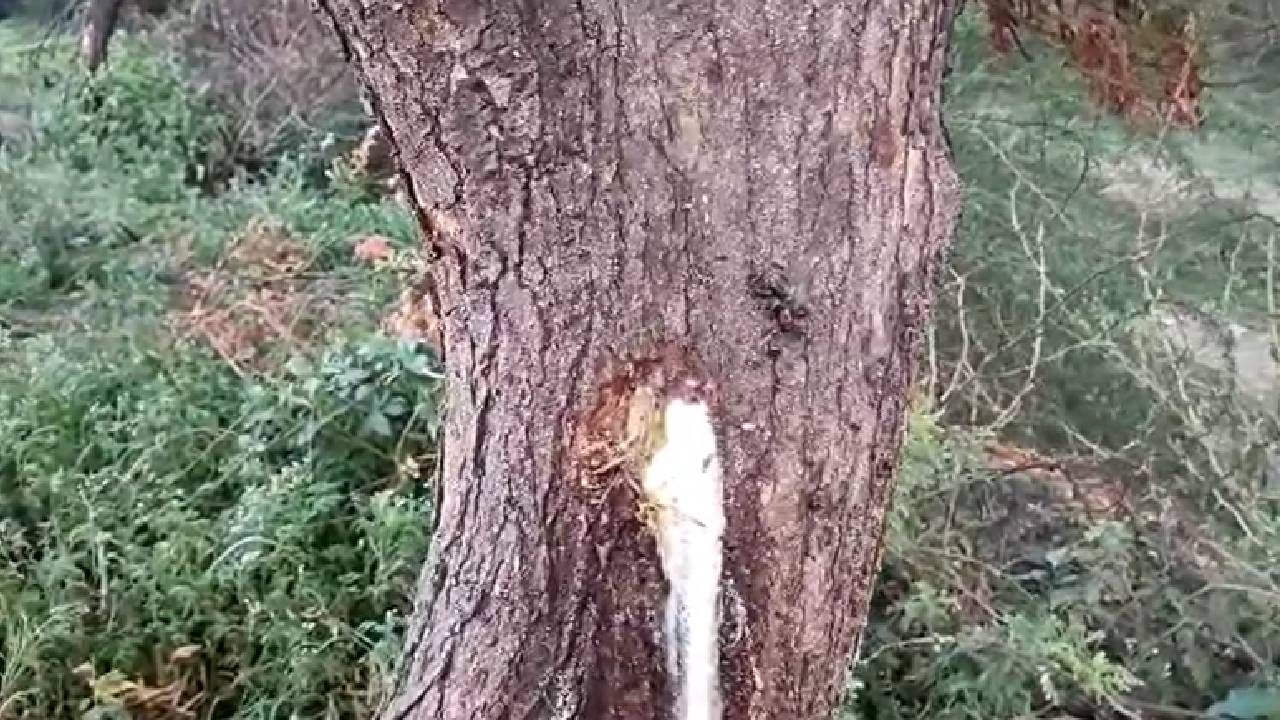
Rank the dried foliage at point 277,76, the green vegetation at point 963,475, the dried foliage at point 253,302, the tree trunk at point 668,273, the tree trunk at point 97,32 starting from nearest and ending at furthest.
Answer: the tree trunk at point 668,273 < the green vegetation at point 963,475 < the dried foliage at point 253,302 < the dried foliage at point 277,76 < the tree trunk at point 97,32

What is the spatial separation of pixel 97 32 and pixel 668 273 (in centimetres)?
636

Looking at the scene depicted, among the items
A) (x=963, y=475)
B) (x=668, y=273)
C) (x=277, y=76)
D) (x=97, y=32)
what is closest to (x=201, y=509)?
(x=963, y=475)

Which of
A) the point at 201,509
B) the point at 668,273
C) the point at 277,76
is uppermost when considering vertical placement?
the point at 668,273

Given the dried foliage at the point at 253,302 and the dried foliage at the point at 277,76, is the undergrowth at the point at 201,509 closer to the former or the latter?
the dried foliage at the point at 253,302

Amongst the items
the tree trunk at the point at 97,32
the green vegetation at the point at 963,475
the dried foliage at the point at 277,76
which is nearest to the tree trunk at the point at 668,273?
the green vegetation at the point at 963,475

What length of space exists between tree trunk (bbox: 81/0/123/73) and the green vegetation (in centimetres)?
283

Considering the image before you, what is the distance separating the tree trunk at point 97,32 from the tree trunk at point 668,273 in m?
5.84

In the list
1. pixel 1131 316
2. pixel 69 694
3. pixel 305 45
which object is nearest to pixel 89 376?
pixel 69 694

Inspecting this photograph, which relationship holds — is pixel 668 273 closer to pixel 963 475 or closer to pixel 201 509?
pixel 963 475

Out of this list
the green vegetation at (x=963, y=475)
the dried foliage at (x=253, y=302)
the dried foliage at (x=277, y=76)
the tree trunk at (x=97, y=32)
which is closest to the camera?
the green vegetation at (x=963, y=475)

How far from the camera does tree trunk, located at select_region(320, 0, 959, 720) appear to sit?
134cm

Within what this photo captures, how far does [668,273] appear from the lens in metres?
1.38

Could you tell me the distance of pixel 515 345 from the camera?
144 cm

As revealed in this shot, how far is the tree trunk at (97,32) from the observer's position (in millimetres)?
6871
